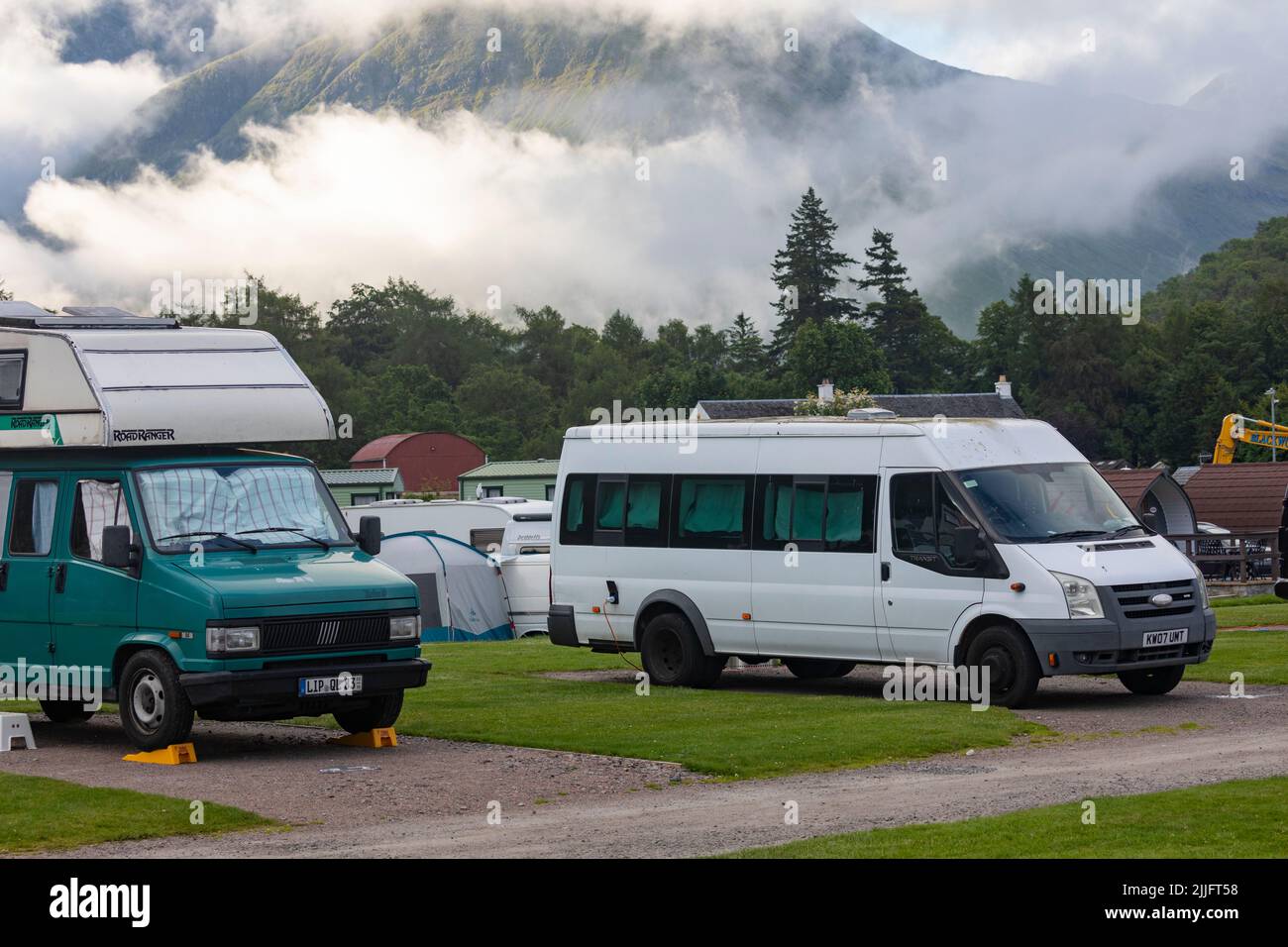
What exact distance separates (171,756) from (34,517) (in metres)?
2.71

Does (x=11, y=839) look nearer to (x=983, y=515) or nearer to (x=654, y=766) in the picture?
(x=654, y=766)

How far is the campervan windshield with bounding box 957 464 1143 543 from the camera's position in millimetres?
17297

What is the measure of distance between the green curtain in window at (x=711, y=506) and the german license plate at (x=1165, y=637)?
4.59 metres

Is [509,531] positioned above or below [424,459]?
below

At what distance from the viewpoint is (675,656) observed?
2005 centimetres

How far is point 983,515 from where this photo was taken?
56.8 feet

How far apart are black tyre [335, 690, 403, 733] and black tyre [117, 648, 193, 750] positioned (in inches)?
59.7

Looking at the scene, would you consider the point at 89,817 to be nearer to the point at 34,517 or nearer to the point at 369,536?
the point at 369,536

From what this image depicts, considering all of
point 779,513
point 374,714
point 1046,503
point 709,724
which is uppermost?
point 1046,503

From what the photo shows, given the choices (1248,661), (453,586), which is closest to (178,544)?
(1248,661)

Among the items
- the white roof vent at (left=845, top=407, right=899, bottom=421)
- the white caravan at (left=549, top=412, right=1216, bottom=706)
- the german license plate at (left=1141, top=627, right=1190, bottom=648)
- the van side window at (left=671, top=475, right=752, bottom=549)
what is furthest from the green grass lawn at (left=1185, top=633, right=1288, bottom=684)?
the van side window at (left=671, top=475, right=752, bottom=549)

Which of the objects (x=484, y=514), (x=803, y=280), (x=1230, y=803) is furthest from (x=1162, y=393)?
(x=1230, y=803)

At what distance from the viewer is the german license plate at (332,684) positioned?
14.2 m
